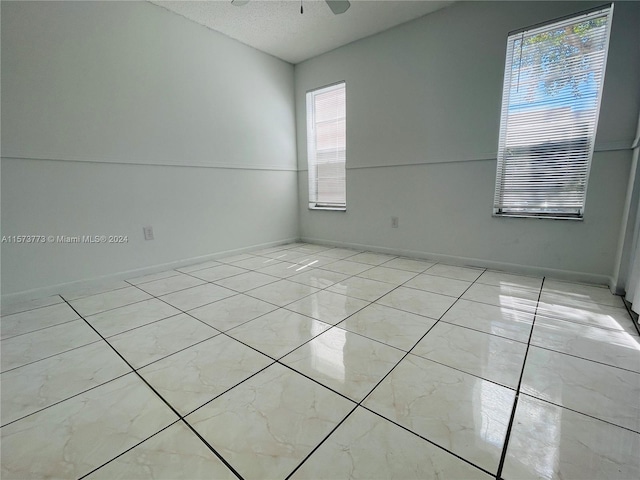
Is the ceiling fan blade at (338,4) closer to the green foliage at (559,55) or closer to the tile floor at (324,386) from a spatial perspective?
the green foliage at (559,55)

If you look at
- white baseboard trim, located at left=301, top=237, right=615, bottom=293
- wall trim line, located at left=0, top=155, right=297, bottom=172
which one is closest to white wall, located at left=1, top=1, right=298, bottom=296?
wall trim line, located at left=0, top=155, right=297, bottom=172

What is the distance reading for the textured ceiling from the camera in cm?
275

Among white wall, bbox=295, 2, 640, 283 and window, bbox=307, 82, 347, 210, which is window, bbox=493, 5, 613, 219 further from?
window, bbox=307, 82, 347, 210

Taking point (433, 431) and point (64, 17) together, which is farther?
point (64, 17)

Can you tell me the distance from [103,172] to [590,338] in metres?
3.80

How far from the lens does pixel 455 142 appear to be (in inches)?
116

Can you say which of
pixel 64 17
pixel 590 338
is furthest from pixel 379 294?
pixel 64 17

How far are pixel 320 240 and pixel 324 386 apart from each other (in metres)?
3.12

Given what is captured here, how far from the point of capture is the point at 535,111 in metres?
2.50

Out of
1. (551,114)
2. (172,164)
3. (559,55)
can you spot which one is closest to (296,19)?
(172,164)

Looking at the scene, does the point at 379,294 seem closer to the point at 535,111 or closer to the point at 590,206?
the point at 590,206

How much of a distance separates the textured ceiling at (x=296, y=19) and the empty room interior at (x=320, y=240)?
30 mm

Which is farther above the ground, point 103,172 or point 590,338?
point 103,172

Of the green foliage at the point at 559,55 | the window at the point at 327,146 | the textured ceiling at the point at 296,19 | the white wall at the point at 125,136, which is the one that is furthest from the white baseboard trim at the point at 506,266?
the textured ceiling at the point at 296,19
